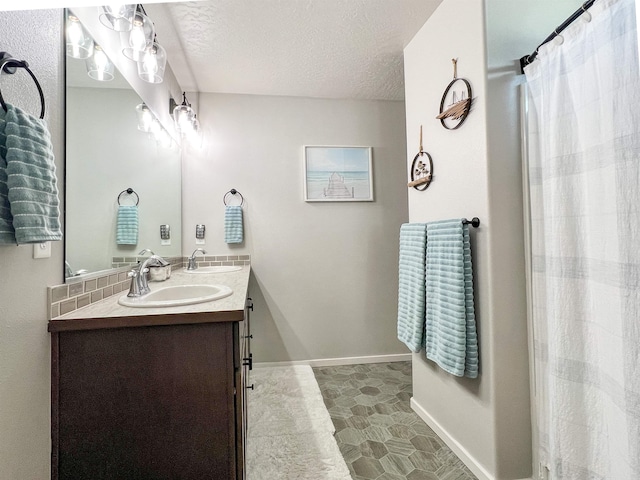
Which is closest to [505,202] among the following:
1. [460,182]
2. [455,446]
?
[460,182]

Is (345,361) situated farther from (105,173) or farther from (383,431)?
(105,173)

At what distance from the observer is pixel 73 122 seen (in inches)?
44.7

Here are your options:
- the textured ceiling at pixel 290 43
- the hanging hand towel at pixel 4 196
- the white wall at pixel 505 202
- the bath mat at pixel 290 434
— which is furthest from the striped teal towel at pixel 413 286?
the hanging hand towel at pixel 4 196

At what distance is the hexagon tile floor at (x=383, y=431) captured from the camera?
59.9 inches

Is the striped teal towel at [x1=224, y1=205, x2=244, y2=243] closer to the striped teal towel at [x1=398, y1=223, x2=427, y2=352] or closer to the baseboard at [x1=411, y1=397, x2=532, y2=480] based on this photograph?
the striped teal towel at [x1=398, y1=223, x2=427, y2=352]

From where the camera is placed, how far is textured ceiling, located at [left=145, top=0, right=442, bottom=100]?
1782 millimetres

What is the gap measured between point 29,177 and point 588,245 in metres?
1.77

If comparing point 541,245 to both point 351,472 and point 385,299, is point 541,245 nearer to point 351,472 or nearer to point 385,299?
point 351,472

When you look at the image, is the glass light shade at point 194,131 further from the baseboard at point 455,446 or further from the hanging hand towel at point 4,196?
the baseboard at point 455,446

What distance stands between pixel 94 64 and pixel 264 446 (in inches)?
80.3

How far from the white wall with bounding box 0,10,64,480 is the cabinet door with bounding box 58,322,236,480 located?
6cm

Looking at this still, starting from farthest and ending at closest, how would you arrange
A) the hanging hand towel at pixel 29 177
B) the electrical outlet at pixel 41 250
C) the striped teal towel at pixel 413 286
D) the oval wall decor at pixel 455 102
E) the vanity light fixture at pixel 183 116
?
the vanity light fixture at pixel 183 116
the striped teal towel at pixel 413 286
the oval wall decor at pixel 455 102
the electrical outlet at pixel 41 250
the hanging hand towel at pixel 29 177

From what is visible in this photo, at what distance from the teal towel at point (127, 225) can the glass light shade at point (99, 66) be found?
593 millimetres

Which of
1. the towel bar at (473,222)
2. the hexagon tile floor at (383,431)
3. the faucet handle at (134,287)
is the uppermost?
the towel bar at (473,222)
